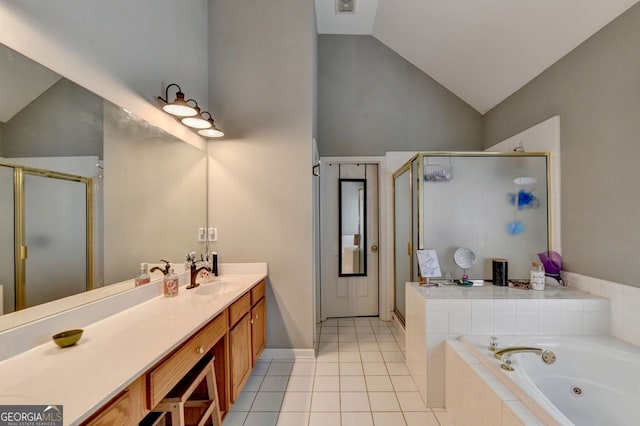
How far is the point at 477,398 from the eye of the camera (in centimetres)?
137

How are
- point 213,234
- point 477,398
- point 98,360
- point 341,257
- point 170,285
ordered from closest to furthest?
point 98,360 < point 477,398 < point 170,285 < point 213,234 < point 341,257

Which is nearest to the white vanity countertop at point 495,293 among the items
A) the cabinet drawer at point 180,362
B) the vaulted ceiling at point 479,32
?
the cabinet drawer at point 180,362

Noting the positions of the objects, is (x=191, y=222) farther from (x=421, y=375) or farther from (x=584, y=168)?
(x=584, y=168)

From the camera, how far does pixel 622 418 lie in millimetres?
1416

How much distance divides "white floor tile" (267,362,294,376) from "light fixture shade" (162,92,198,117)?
7.08ft

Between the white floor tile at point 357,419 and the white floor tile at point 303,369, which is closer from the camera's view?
the white floor tile at point 357,419

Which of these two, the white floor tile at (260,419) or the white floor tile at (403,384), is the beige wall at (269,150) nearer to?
the white floor tile at (260,419)

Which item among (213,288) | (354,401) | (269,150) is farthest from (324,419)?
(269,150)

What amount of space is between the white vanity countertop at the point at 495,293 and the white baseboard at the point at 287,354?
3.74 feet

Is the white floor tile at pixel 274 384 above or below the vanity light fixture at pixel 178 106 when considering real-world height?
below

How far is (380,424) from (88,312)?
69.6 inches

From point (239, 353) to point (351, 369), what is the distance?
103 centimetres

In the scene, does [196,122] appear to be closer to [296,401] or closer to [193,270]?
[193,270]

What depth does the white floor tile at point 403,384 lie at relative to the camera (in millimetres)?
2000
